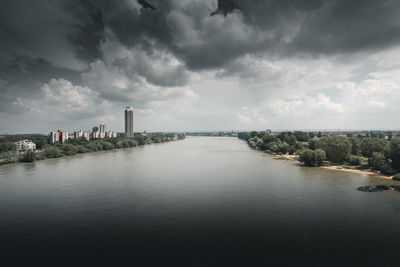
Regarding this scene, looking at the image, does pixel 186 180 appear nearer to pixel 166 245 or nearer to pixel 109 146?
pixel 166 245

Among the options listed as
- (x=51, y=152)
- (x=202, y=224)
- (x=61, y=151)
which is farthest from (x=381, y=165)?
(x=61, y=151)

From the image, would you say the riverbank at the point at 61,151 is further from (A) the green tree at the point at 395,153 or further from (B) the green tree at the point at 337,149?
(A) the green tree at the point at 395,153

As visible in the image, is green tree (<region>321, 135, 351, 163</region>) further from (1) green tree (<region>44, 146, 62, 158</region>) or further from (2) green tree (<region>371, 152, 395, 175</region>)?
(1) green tree (<region>44, 146, 62, 158</region>)

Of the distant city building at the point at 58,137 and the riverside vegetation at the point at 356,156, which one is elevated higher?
the distant city building at the point at 58,137

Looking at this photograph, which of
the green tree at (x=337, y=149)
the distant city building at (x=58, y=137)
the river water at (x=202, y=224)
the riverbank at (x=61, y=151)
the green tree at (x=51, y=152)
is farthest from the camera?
the distant city building at (x=58, y=137)

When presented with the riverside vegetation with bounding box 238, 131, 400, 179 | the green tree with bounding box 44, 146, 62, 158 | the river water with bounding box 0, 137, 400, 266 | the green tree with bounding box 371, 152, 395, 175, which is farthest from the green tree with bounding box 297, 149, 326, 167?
the green tree with bounding box 44, 146, 62, 158

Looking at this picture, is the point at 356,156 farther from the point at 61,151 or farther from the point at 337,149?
the point at 61,151

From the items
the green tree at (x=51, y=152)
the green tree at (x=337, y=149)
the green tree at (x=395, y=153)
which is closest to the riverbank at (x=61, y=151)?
the green tree at (x=51, y=152)
